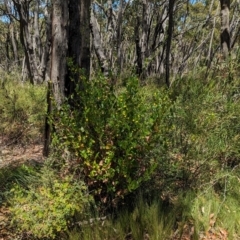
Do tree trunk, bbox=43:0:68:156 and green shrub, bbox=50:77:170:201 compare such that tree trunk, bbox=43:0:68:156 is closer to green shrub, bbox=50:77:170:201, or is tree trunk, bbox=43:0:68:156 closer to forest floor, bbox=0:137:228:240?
forest floor, bbox=0:137:228:240

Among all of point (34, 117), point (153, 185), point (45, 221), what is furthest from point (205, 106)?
point (34, 117)

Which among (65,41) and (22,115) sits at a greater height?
(65,41)

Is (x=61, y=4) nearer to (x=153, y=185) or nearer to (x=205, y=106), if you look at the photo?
(x=205, y=106)

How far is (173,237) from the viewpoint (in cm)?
284

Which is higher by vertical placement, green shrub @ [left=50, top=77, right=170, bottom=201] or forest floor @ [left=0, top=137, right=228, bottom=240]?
green shrub @ [left=50, top=77, right=170, bottom=201]

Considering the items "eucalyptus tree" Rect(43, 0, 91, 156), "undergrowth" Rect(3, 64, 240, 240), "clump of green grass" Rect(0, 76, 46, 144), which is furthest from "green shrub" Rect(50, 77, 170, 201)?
"clump of green grass" Rect(0, 76, 46, 144)

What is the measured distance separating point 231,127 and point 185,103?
1.96 ft

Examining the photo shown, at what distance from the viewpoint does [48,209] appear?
8.38ft

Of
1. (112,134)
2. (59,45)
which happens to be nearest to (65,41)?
(59,45)

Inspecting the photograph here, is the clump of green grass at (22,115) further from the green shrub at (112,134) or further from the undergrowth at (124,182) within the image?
the green shrub at (112,134)

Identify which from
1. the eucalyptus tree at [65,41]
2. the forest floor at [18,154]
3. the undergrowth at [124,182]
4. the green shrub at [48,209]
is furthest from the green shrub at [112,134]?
the eucalyptus tree at [65,41]

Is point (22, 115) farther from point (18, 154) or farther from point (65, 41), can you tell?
point (65, 41)

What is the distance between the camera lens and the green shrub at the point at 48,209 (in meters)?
2.52

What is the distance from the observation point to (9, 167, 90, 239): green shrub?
252 centimetres
